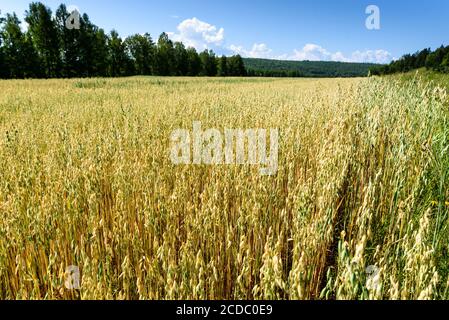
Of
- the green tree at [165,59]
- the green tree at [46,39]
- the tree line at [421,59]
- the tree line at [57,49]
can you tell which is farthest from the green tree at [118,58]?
the tree line at [421,59]

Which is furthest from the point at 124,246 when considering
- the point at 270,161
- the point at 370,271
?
the point at 270,161

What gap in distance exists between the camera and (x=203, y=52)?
→ 82938mm

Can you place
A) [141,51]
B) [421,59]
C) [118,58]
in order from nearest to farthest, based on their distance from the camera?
[421,59], [118,58], [141,51]

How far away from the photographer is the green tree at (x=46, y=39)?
4691 cm

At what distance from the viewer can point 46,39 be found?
155 ft

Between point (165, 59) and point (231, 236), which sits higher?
point (165, 59)

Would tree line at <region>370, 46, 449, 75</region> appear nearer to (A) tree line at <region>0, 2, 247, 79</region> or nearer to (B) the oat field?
(B) the oat field

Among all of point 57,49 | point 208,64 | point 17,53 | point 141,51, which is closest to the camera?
point 17,53

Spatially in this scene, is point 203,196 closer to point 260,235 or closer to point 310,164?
point 260,235

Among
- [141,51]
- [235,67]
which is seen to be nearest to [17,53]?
[141,51]

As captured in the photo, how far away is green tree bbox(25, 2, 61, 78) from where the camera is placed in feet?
154

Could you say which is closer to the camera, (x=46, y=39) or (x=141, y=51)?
(x=46, y=39)

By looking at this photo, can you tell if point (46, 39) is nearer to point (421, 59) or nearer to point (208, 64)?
point (208, 64)

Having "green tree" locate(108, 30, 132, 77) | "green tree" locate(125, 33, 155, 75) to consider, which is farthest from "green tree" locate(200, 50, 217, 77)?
"green tree" locate(108, 30, 132, 77)
